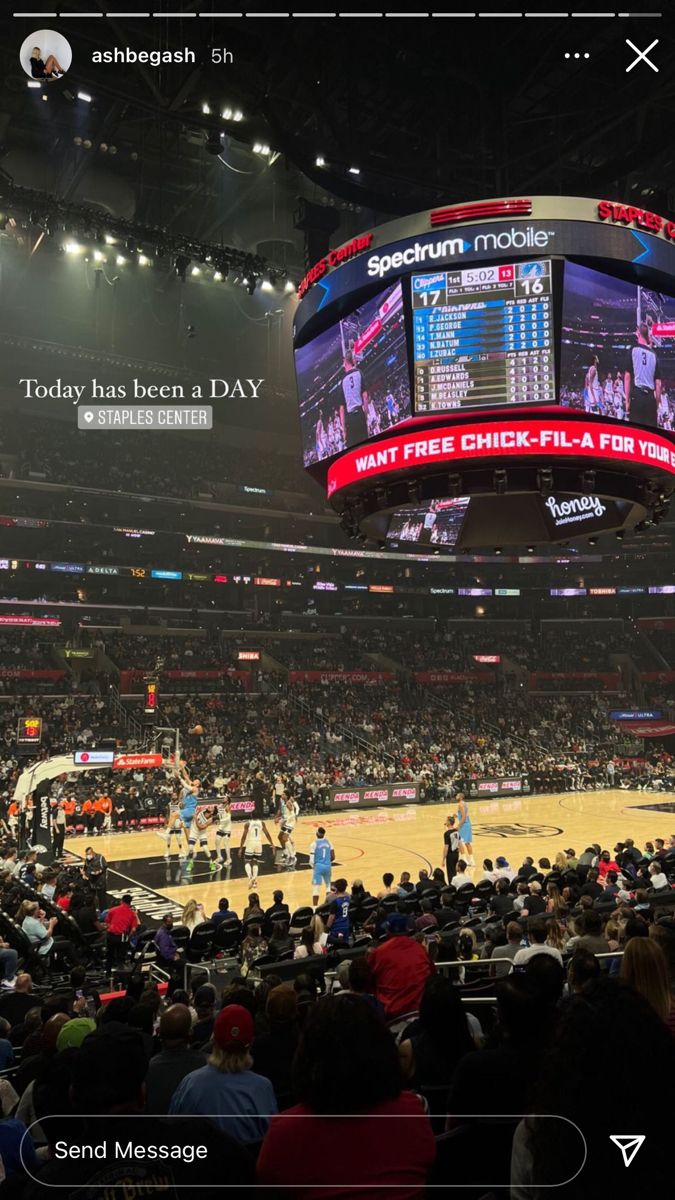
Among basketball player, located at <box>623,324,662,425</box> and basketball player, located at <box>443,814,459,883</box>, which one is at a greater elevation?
basketball player, located at <box>623,324,662,425</box>

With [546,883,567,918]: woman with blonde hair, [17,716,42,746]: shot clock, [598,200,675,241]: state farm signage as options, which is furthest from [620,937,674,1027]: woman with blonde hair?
[17,716,42,746]: shot clock

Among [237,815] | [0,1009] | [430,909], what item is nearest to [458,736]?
[237,815]

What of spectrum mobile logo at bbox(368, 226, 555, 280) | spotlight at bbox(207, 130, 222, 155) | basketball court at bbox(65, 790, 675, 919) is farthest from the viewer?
basketball court at bbox(65, 790, 675, 919)

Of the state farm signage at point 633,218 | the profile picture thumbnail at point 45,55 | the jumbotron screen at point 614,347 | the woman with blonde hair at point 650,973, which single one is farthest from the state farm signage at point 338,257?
the woman with blonde hair at point 650,973

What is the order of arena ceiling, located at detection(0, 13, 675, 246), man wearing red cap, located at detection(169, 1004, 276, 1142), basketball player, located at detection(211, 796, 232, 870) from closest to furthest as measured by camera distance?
man wearing red cap, located at detection(169, 1004, 276, 1142) < arena ceiling, located at detection(0, 13, 675, 246) < basketball player, located at detection(211, 796, 232, 870)

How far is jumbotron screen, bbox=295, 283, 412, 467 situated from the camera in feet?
38.2

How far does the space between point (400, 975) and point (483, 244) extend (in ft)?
31.1

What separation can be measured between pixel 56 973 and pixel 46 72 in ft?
39.5

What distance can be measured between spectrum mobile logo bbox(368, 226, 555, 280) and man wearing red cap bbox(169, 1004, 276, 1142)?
10.3 metres

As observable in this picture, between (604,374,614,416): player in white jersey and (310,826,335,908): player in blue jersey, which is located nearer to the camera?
(604,374,614,416): player in white jersey

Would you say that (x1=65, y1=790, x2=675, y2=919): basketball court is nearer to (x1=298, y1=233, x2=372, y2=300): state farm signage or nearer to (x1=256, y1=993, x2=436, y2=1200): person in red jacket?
(x1=298, y1=233, x2=372, y2=300): state farm signage

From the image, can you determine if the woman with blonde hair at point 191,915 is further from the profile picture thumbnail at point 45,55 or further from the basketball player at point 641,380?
the profile picture thumbnail at point 45,55

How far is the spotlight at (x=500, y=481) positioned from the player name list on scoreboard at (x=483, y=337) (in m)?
1.13

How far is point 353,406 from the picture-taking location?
1235 centimetres
